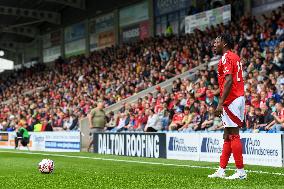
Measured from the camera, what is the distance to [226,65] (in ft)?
33.5

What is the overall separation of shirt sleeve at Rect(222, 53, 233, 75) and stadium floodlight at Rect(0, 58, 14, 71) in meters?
49.2

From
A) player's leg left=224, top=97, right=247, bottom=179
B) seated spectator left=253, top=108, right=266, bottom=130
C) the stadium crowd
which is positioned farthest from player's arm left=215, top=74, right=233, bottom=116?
seated spectator left=253, top=108, right=266, bottom=130

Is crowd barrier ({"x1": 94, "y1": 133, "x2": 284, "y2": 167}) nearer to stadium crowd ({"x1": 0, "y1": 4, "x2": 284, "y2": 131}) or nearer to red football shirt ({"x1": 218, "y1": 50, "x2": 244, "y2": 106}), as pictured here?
stadium crowd ({"x1": 0, "y1": 4, "x2": 284, "y2": 131})

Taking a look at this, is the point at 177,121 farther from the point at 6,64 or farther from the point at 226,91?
the point at 6,64

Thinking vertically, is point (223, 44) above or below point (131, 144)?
above

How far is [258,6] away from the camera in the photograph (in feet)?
99.4

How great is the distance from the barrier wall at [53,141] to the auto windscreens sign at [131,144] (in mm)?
2866

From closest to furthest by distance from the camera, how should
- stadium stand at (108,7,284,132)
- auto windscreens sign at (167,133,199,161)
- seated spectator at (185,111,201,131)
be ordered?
1. auto windscreens sign at (167,133,199,161)
2. stadium stand at (108,7,284,132)
3. seated spectator at (185,111,201,131)

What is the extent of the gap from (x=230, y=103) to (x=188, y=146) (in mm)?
8182

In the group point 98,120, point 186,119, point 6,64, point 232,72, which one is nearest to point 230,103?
point 232,72

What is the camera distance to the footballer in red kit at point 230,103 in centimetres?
1009

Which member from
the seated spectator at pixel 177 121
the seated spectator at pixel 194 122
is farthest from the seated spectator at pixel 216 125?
the seated spectator at pixel 177 121

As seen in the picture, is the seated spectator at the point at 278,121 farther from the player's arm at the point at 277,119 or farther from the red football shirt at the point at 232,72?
the red football shirt at the point at 232,72

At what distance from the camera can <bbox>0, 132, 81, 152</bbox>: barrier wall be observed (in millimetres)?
26453
